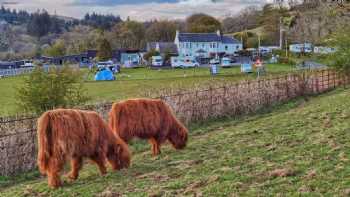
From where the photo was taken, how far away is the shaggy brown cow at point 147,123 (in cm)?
905

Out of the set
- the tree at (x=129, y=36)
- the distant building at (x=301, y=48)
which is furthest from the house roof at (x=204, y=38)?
the distant building at (x=301, y=48)

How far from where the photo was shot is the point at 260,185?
6086 millimetres

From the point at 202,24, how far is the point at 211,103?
83.4 m

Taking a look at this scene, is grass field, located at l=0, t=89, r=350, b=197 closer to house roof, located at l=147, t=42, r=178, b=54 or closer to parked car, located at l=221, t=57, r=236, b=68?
parked car, located at l=221, t=57, r=236, b=68

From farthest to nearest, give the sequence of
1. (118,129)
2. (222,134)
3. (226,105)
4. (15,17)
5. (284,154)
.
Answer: (15,17), (226,105), (222,134), (118,129), (284,154)

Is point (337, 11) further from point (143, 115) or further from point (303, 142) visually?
point (143, 115)

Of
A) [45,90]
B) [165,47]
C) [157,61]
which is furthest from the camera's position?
[165,47]

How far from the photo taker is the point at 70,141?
23.4 feet

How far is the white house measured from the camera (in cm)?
8319

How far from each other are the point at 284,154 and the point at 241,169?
3.99 feet

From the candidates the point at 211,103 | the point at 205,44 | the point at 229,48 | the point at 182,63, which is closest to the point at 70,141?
the point at 211,103

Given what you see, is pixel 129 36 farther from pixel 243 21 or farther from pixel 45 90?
pixel 45 90

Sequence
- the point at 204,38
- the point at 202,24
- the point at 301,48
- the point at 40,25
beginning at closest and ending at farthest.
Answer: the point at 301,48 < the point at 204,38 < the point at 202,24 < the point at 40,25

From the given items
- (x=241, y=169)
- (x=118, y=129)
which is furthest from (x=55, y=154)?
(x=241, y=169)
